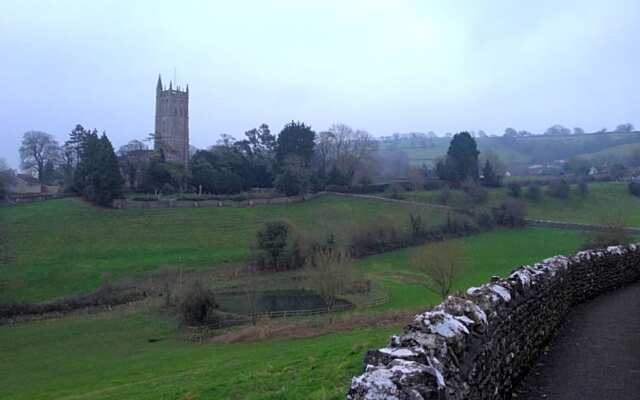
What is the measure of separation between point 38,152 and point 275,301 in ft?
234

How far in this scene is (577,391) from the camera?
26.7 ft

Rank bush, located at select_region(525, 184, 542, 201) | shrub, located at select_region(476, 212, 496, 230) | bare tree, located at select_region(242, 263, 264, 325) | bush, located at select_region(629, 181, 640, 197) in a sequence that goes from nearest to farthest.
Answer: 1. bare tree, located at select_region(242, 263, 264, 325)
2. shrub, located at select_region(476, 212, 496, 230)
3. bush, located at select_region(525, 184, 542, 201)
4. bush, located at select_region(629, 181, 640, 197)

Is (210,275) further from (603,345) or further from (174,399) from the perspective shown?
(603,345)

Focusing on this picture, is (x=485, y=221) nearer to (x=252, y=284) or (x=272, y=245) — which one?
(x=272, y=245)

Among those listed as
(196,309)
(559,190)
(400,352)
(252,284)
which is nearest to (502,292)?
(400,352)

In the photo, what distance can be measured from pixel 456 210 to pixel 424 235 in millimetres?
12474

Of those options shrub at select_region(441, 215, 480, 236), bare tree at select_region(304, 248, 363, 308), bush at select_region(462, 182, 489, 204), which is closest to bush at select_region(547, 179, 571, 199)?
bush at select_region(462, 182, 489, 204)

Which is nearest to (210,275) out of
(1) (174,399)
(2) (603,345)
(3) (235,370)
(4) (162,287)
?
(4) (162,287)

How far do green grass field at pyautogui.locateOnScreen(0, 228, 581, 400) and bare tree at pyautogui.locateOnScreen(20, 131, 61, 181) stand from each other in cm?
6747

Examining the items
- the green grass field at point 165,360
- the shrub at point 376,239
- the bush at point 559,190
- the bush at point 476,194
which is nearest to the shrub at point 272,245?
the shrub at point 376,239

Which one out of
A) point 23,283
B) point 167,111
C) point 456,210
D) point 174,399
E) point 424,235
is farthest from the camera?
point 167,111

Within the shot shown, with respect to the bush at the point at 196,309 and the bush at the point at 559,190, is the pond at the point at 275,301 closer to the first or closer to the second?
the bush at the point at 196,309

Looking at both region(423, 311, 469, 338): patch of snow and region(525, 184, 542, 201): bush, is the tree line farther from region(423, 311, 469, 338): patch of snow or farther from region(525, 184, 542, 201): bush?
region(423, 311, 469, 338): patch of snow

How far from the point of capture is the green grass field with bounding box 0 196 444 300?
1929 inches
